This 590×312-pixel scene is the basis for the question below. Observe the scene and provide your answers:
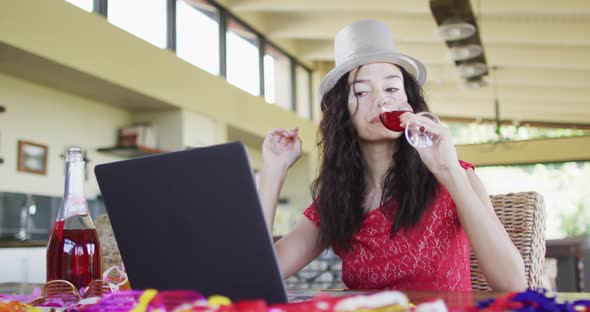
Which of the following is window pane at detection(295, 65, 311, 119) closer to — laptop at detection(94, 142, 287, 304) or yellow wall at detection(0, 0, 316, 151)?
yellow wall at detection(0, 0, 316, 151)

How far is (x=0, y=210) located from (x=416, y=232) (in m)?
4.13

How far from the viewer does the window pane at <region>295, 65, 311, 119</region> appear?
32.6 ft

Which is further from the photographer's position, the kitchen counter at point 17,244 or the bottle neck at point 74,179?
the kitchen counter at point 17,244

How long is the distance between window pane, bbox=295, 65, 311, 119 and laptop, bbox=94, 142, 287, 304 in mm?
9026

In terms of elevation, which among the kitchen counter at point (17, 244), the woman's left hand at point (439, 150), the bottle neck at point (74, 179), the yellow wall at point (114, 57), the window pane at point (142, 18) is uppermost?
the window pane at point (142, 18)

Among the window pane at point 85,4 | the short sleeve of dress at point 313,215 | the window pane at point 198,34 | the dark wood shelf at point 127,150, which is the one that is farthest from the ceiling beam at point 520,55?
the short sleeve of dress at point 313,215

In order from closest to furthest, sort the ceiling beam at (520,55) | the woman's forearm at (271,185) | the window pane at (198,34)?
the woman's forearm at (271,185) → the window pane at (198,34) → the ceiling beam at (520,55)

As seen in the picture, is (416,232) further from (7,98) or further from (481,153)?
(481,153)

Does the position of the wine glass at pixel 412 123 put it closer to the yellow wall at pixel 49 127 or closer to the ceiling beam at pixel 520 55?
the yellow wall at pixel 49 127

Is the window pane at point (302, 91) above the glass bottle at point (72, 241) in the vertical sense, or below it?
above

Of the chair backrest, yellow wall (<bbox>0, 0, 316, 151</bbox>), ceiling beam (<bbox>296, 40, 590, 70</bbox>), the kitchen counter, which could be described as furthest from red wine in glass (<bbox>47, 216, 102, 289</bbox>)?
ceiling beam (<bbox>296, 40, 590, 70</bbox>)

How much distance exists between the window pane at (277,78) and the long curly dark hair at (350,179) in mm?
7021

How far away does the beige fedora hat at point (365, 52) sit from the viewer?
1624 mm

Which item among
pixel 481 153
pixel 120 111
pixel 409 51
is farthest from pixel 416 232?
pixel 481 153
